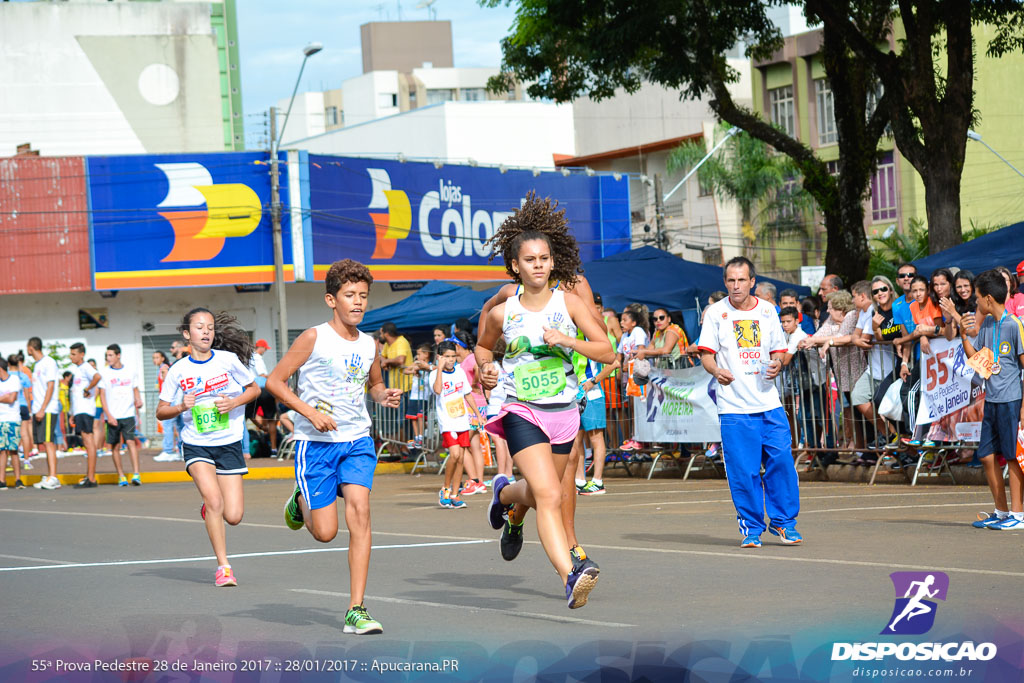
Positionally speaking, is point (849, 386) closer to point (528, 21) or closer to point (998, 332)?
point (998, 332)

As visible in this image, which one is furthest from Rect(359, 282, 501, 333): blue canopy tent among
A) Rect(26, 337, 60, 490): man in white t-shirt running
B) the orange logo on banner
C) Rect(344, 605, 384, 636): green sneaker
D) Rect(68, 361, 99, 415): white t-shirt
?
Rect(344, 605, 384, 636): green sneaker

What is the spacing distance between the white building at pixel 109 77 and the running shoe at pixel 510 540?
132 ft

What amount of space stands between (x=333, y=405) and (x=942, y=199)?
1402 centimetres

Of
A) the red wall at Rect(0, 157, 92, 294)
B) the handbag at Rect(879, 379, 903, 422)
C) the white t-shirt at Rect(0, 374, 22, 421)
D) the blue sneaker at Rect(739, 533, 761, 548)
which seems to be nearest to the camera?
the blue sneaker at Rect(739, 533, 761, 548)

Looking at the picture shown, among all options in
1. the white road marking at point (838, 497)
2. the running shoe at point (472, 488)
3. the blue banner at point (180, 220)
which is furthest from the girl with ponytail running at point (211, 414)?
the blue banner at point (180, 220)

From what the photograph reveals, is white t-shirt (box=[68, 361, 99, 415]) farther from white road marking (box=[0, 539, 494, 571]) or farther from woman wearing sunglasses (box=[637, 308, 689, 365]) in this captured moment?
white road marking (box=[0, 539, 494, 571])

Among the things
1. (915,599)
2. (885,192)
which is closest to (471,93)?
(885,192)

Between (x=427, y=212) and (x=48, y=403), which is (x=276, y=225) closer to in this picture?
(x=427, y=212)

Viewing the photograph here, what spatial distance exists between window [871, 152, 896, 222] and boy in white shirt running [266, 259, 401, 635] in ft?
155

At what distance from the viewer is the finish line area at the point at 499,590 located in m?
6.16

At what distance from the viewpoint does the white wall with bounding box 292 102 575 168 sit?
58750 millimetres

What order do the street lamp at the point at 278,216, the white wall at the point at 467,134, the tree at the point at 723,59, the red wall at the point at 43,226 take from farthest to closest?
the white wall at the point at 467,134 < the red wall at the point at 43,226 < the street lamp at the point at 278,216 < the tree at the point at 723,59

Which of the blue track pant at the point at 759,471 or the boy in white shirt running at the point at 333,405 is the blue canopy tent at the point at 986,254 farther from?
the boy in white shirt running at the point at 333,405

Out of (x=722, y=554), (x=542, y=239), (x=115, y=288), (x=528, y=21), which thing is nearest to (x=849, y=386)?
(x=722, y=554)
